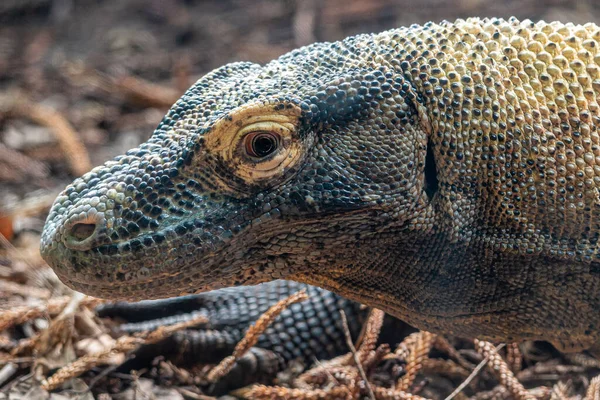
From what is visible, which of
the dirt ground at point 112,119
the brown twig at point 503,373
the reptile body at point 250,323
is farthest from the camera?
the reptile body at point 250,323

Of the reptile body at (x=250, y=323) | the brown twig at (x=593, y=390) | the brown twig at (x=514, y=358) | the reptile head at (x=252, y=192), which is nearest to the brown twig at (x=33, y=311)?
the reptile body at (x=250, y=323)

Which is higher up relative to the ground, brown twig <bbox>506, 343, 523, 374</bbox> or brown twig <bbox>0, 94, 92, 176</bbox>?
brown twig <bbox>0, 94, 92, 176</bbox>

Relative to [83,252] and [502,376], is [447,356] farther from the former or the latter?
[83,252]

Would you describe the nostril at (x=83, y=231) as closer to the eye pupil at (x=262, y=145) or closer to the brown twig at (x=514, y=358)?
the eye pupil at (x=262, y=145)

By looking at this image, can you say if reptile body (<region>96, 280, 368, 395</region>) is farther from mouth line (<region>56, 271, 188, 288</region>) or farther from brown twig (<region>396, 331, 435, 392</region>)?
mouth line (<region>56, 271, 188, 288</region>)

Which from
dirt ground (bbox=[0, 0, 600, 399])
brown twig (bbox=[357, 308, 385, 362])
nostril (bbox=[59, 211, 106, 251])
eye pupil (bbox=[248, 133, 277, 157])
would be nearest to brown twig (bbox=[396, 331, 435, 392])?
dirt ground (bbox=[0, 0, 600, 399])
